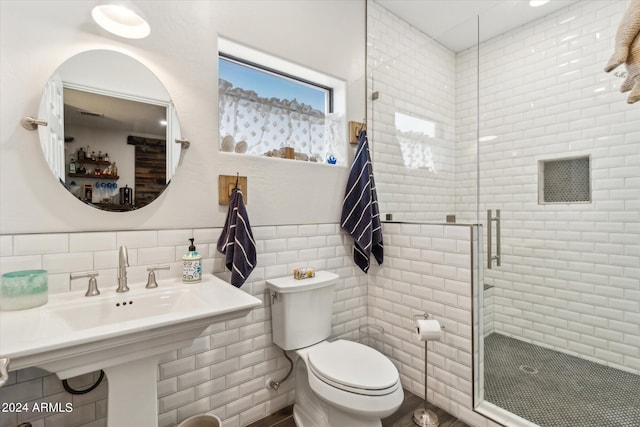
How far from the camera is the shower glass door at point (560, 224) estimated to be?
6.21 feet

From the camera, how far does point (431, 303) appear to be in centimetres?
192

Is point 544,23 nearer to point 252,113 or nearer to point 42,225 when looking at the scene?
point 252,113

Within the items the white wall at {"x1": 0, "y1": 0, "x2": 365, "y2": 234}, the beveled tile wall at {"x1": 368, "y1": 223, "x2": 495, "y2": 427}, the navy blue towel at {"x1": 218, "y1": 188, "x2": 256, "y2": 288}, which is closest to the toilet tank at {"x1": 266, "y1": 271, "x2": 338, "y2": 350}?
the navy blue towel at {"x1": 218, "y1": 188, "x2": 256, "y2": 288}

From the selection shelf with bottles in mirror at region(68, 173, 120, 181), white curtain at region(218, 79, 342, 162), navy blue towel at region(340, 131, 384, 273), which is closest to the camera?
shelf with bottles in mirror at region(68, 173, 120, 181)

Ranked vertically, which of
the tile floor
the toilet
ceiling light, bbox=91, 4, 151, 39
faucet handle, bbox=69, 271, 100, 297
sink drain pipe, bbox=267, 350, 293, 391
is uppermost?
ceiling light, bbox=91, 4, 151, 39

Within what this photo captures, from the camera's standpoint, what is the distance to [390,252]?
7.19 feet

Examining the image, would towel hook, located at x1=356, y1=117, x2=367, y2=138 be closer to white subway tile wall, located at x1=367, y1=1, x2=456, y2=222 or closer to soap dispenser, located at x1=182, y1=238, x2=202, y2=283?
white subway tile wall, located at x1=367, y1=1, x2=456, y2=222

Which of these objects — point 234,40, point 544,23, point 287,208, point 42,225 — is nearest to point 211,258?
point 287,208

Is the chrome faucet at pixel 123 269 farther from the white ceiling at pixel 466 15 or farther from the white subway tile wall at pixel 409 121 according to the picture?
the white ceiling at pixel 466 15

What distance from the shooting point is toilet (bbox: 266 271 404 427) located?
1309 mm

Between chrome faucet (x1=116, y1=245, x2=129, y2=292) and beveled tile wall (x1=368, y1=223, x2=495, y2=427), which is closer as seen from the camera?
chrome faucet (x1=116, y1=245, x2=129, y2=292)

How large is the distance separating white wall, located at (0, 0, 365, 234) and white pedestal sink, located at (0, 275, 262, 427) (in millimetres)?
347

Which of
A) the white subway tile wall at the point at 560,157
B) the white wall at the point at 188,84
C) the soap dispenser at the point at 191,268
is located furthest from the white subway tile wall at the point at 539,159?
the soap dispenser at the point at 191,268

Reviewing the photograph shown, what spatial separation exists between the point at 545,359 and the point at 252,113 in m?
2.87
